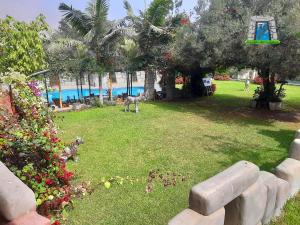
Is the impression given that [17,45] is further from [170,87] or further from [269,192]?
[170,87]

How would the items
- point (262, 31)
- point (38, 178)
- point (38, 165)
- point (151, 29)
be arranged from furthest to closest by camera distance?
point (151, 29) < point (262, 31) < point (38, 165) < point (38, 178)

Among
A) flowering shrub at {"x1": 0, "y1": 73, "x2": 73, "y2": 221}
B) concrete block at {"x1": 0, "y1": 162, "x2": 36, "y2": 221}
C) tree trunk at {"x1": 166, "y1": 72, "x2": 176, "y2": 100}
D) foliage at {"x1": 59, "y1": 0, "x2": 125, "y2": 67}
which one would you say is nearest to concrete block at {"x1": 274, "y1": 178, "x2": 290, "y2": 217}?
flowering shrub at {"x1": 0, "y1": 73, "x2": 73, "y2": 221}

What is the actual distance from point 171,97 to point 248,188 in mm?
15203

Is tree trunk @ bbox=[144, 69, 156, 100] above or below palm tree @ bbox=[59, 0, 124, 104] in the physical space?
below

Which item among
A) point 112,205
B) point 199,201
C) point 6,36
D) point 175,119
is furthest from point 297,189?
point 6,36

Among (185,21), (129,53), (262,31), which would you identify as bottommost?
(129,53)

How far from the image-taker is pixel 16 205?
6.56 feet

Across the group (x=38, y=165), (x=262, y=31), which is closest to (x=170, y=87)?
(x=262, y=31)

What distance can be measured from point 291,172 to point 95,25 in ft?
42.1

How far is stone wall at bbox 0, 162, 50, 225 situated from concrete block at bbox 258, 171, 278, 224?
2.85 metres

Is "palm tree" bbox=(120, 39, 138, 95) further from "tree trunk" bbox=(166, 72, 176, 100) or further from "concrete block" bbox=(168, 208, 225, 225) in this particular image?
"concrete block" bbox=(168, 208, 225, 225)

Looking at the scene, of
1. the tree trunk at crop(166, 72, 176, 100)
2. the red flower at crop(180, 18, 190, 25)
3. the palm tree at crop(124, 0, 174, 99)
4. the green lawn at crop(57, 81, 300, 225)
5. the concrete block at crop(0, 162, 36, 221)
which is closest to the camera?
the concrete block at crop(0, 162, 36, 221)

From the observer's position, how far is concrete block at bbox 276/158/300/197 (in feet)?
13.7

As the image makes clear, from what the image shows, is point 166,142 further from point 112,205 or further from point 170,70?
point 170,70
